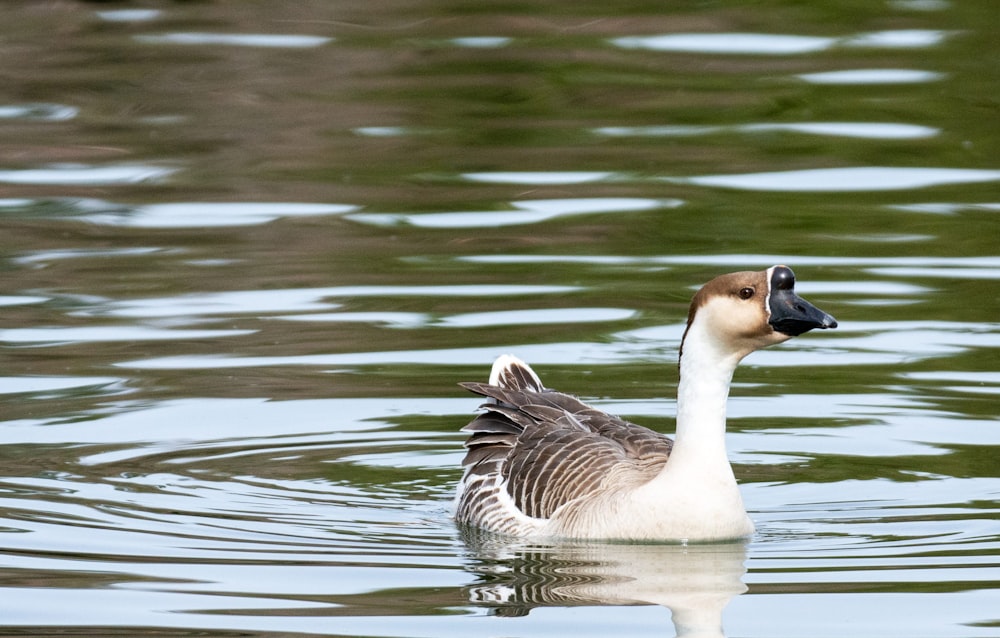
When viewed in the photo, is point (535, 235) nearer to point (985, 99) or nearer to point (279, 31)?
point (985, 99)

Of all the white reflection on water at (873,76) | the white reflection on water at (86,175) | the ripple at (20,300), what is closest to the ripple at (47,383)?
the ripple at (20,300)

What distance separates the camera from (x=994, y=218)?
17.0 metres

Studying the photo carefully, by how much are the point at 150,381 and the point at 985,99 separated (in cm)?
1103

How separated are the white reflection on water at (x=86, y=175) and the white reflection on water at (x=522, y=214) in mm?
2880

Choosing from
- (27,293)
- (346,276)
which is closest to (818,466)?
(346,276)

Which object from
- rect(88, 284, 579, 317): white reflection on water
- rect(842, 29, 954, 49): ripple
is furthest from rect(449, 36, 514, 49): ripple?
rect(88, 284, 579, 317): white reflection on water

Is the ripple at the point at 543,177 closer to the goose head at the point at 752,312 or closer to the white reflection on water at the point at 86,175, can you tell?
the white reflection on water at the point at 86,175

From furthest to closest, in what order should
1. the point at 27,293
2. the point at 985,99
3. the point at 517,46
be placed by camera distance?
the point at 517,46
the point at 985,99
the point at 27,293

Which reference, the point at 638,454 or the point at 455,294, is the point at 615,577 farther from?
the point at 455,294

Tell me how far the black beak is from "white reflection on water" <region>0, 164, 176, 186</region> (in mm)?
11403

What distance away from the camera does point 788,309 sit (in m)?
9.01

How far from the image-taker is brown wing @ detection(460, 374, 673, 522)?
10055mm

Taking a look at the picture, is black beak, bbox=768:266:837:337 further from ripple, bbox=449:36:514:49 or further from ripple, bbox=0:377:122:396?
ripple, bbox=449:36:514:49

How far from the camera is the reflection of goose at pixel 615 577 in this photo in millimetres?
8773
